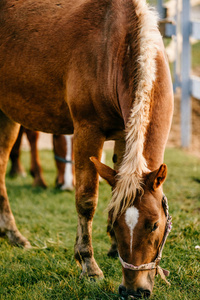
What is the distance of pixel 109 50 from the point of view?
9.36 feet

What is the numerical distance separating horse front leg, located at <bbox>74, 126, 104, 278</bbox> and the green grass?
0.13m

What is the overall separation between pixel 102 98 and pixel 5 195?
5.53 ft

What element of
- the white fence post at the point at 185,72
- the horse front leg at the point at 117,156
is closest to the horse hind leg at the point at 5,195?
the horse front leg at the point at 117,156

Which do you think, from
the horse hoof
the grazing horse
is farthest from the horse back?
the horse hoof

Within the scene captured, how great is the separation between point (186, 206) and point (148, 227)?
7.70 ft

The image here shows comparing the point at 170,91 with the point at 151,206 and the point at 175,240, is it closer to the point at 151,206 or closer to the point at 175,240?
the point at 151,206

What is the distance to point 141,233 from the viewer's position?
233 cm

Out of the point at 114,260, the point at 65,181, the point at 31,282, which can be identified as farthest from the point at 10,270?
the point at 65,181

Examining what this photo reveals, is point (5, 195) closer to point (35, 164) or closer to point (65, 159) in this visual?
point (65, 159)

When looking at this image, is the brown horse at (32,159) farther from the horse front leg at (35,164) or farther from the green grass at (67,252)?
the green grass at (67,252)

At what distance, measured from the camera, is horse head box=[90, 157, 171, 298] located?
2338mm

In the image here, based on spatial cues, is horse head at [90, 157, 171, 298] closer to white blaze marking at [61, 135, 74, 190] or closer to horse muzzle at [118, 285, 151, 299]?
horse muzzle at [118, 285, 151, 299]

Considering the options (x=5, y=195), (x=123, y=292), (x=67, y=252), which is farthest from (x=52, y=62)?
(x=123, y=292)

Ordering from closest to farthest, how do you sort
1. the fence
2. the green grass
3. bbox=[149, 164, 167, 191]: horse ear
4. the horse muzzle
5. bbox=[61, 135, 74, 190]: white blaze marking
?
Answer: bbox=[149, 164, 167, 191]: horse ear < the horse muzzle < the green grass < bbox=[61, 135, 74, 190]: white blaze marking < the fence
